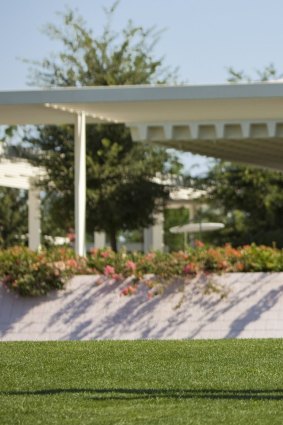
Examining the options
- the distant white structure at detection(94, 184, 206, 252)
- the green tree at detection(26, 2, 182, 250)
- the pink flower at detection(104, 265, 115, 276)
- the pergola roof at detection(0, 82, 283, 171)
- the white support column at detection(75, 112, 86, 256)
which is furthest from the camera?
the distant white structure at detection(94, 184, 206, 252)

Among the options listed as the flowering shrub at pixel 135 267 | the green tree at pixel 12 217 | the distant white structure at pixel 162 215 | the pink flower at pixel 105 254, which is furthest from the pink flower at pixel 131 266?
the green tree at pixel 12 217

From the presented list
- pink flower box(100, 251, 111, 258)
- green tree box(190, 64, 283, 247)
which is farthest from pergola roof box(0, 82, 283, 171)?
green tree box(190, 64, 283, 247)

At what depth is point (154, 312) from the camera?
15703mm

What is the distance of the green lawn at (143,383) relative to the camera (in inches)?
334

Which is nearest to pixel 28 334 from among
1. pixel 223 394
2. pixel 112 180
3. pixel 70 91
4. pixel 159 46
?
pixel 70 91

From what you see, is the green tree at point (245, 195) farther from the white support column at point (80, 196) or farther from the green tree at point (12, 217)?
the white support column at point (80, 196)

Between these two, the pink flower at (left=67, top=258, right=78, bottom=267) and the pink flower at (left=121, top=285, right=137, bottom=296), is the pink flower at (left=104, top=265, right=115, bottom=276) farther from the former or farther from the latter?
the pink flower at (left=67, top=258, right=78, bottom=267)

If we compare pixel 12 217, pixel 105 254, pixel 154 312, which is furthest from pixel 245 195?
pixel 154 312

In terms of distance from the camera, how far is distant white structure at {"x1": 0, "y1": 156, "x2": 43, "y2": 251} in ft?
99.7

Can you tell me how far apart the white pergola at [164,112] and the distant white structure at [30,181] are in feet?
35.0

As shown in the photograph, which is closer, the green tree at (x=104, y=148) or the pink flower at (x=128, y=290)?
the pink flower at (x=128, y=290)

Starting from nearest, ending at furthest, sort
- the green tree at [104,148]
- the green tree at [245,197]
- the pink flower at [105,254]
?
the pink flower at [105,254] < the green tree at [104,148] < the green tree at [245,197]

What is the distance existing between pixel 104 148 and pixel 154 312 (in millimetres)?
13800

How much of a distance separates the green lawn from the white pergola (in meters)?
3.90
